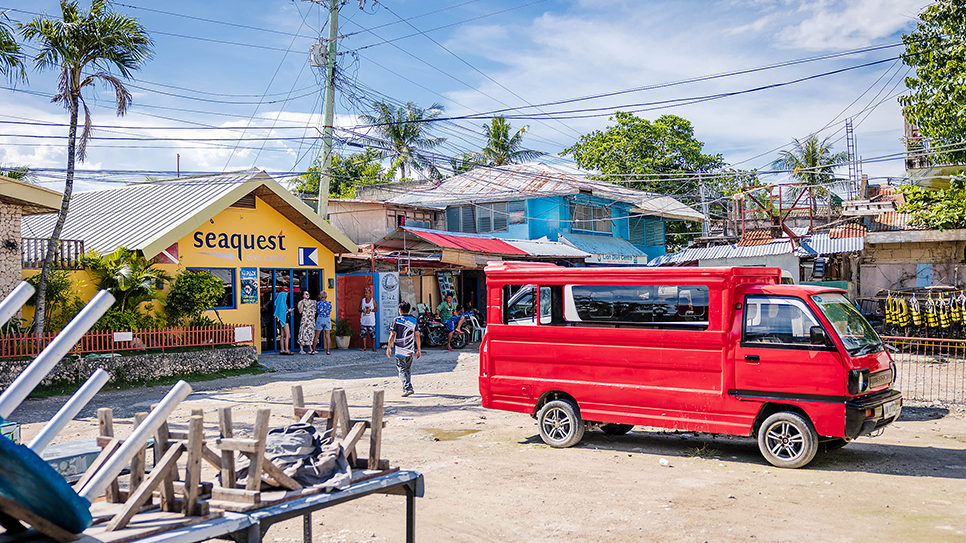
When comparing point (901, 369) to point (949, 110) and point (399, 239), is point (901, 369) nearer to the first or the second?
point (949, 110)

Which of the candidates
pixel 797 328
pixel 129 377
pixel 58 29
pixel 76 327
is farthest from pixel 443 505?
pixel 58 29

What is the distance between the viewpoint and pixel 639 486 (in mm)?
7684

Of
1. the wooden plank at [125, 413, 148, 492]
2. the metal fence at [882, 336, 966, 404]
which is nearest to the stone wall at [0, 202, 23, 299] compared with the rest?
the wooden plank at [125, 413, 148, 492]

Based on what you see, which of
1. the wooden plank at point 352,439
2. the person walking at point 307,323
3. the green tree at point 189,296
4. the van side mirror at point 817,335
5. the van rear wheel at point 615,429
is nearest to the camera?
the wooden plank at point 352,439

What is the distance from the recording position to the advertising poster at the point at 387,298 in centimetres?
2298

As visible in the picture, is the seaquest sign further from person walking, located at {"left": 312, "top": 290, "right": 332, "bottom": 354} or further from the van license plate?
the van license plate

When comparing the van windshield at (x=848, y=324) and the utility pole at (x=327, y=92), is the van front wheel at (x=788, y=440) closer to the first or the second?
the van windshield at (x=848, y=324)

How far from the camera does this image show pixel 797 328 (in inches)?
Result: 330

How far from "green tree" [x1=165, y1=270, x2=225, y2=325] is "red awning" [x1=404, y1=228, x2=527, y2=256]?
7.04m

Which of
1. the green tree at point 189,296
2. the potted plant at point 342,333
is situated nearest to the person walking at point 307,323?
the potted plant at point 342,333

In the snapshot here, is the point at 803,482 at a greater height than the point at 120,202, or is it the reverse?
the point at 120,202

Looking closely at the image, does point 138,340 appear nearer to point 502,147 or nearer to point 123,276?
point 123,276

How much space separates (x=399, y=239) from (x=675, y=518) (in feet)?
62.7

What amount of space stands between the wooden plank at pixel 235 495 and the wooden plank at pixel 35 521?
106 cm
